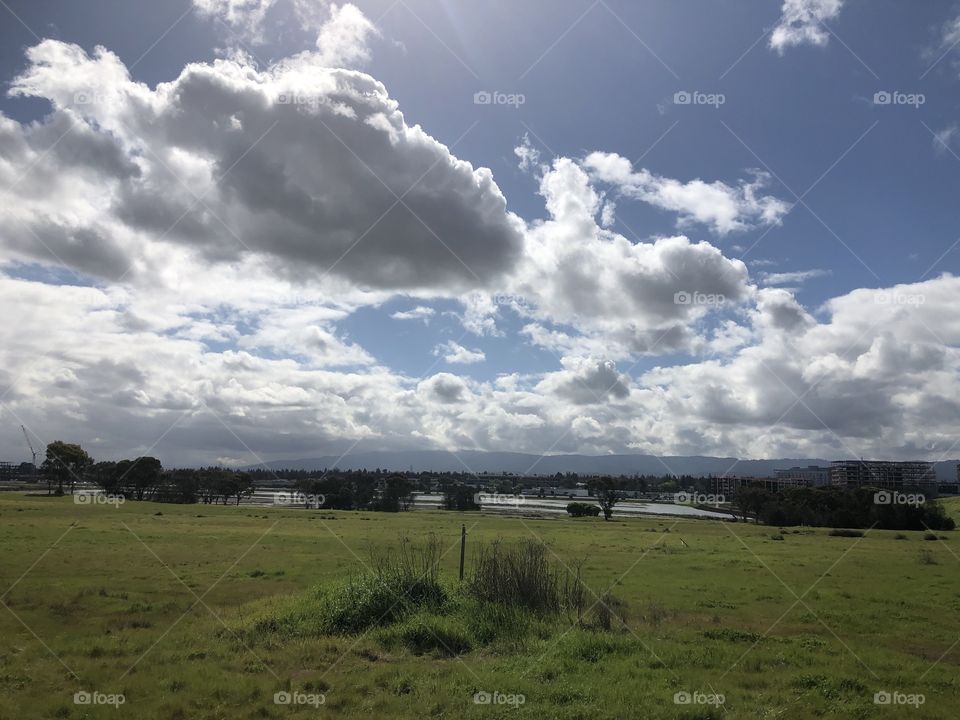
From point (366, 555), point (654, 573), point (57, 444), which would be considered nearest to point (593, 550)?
point (654, 573)

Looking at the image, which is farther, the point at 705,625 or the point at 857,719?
the point at 705,625

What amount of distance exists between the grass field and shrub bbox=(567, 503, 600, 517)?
85.3 m

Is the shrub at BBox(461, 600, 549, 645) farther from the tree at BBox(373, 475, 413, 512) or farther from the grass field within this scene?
the tree at BBox(373, 475, 413, 512)

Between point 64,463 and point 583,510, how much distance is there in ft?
342

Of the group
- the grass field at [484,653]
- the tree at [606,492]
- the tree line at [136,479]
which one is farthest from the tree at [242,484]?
the grass field at [484,653]

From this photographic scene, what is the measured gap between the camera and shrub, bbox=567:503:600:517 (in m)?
121

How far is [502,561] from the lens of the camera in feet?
68.6

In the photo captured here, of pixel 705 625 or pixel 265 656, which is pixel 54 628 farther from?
pixel 705 625

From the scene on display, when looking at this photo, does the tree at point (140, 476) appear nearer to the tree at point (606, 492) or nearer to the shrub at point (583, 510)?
the shrub at point (583, 510)

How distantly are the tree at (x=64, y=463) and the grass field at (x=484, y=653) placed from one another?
356ft

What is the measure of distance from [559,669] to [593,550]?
35564 millimetres

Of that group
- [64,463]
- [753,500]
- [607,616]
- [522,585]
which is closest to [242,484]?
[64,463]

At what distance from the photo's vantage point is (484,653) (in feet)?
53.7

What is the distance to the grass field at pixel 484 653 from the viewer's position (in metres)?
12.8
